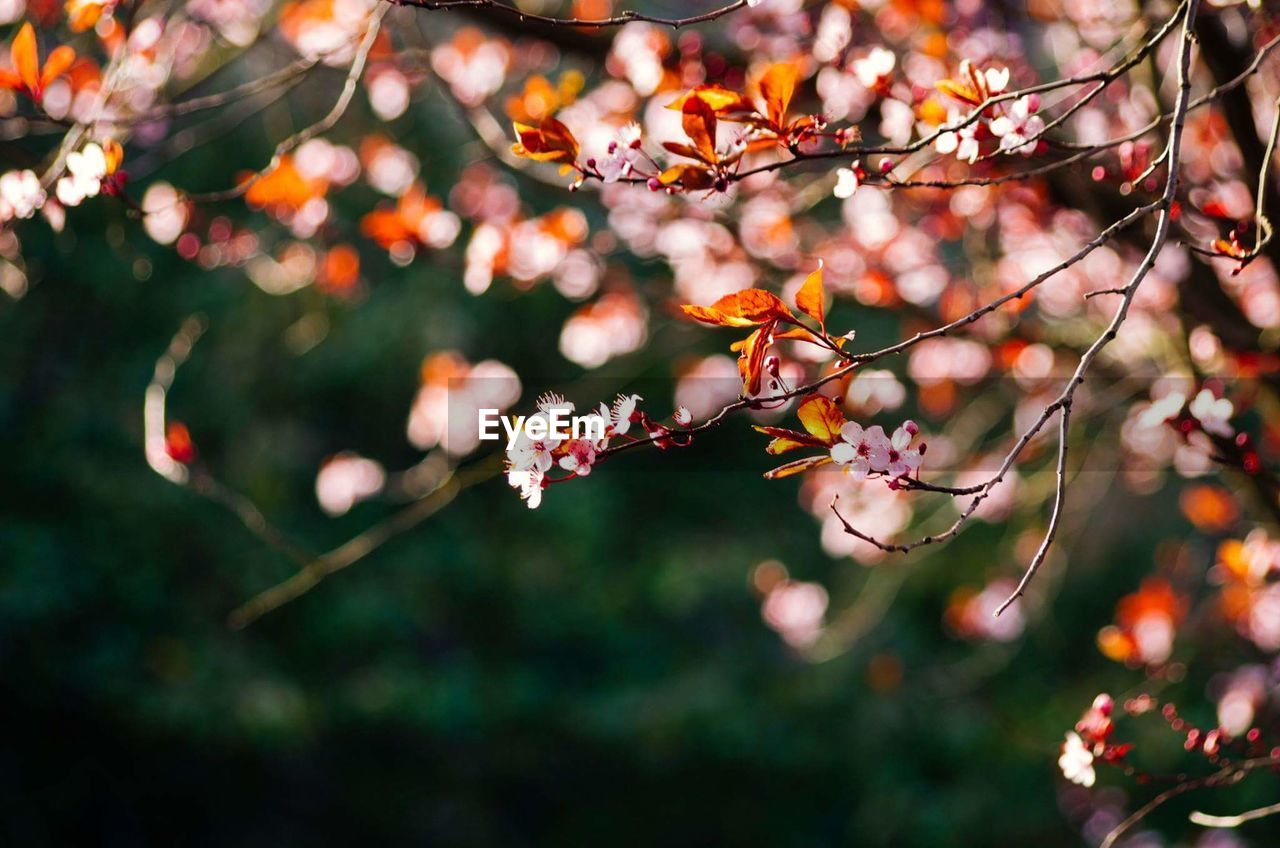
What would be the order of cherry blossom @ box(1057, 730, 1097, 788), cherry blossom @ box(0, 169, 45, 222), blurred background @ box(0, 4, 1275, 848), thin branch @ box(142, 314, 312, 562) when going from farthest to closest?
blurred background @ box(0, 4, 1275, 848) < thin branch @ box(142, 314, 312, 562) < cherry blossom @ box(0, 169, 45, 222) < cherry blossom @ box(1057, 730, 1097, 788)

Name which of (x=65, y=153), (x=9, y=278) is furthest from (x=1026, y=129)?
(x=9, y=278)

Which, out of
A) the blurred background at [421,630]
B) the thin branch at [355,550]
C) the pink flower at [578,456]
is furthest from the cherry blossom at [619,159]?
the blurred background at [421,630]

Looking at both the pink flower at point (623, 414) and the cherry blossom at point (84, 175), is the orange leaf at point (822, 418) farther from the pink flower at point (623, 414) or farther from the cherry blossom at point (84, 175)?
the cherry blossom at point (84, 175)

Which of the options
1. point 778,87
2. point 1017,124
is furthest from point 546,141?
point 1017,124

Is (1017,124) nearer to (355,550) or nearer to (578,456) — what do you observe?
(578,456)

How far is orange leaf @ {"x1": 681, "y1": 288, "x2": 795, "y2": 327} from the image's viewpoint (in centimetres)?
70

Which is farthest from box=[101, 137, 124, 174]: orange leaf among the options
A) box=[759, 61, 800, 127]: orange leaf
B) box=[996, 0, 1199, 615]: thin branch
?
box=[996, 0, 1199, 615]: thin branch

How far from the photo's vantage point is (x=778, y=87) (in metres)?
0.77

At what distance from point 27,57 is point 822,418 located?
0.82 metres

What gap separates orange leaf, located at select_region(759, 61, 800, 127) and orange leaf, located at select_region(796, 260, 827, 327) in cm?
14

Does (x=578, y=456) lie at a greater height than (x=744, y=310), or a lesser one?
lesser

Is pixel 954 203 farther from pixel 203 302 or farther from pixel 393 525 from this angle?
pixel 203 302

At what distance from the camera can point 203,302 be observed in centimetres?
404

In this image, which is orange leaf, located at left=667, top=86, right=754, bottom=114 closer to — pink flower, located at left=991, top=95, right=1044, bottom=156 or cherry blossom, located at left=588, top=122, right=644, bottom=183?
cherry blossom, located at left=588, top=122, right=644, bottom=183
